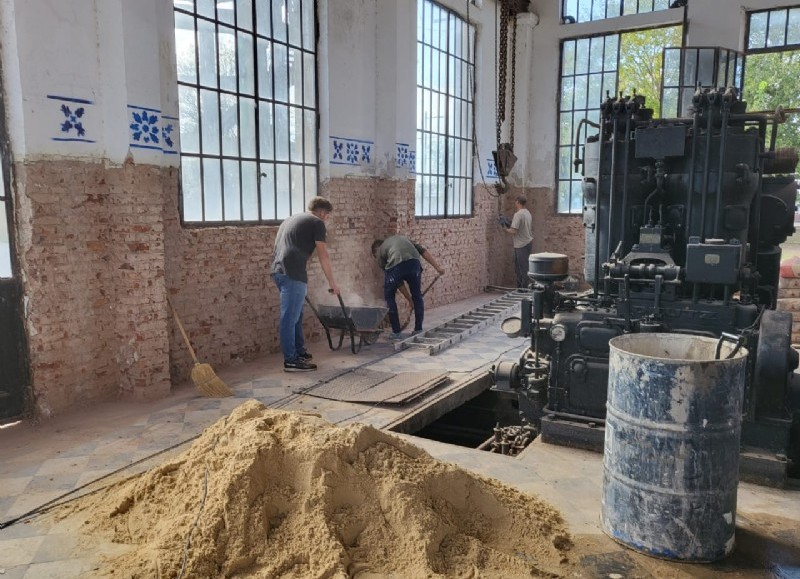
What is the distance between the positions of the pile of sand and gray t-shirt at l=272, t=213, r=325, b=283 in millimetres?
3405

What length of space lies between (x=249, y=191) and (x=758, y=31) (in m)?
10.0

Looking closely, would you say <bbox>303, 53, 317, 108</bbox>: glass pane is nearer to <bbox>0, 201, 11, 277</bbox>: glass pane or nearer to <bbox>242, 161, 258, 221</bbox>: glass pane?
<bbox>242, 161, 258, 221</bbox>: glass pane

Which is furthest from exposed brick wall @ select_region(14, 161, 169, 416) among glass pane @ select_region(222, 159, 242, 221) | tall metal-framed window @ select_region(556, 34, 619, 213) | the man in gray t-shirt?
tall metal-framed window @ select_region(556, 34, 619, 213)

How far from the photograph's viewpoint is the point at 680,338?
3.87m

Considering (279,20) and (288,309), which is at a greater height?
(279,20)

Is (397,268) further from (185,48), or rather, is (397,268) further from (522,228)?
(522,228)

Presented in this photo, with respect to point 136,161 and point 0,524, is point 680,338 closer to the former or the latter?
point 0,524

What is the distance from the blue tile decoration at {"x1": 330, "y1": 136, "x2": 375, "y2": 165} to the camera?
8.93 m

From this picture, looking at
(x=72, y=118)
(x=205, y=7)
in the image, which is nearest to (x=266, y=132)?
(x=205, y=7)

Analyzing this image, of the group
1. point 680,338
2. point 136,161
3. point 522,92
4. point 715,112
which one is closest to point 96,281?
point 136,161

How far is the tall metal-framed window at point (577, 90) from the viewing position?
1356cm

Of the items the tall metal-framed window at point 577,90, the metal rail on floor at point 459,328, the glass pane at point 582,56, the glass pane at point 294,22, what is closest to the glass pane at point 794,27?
the tall metal-framed window at point 577,90

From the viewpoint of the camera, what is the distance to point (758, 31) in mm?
11766

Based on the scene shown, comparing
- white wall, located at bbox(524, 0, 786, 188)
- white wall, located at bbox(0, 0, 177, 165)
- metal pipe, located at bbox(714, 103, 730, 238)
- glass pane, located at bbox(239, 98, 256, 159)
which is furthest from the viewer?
white wall, located at bbox(524, 0, 786, 188)
